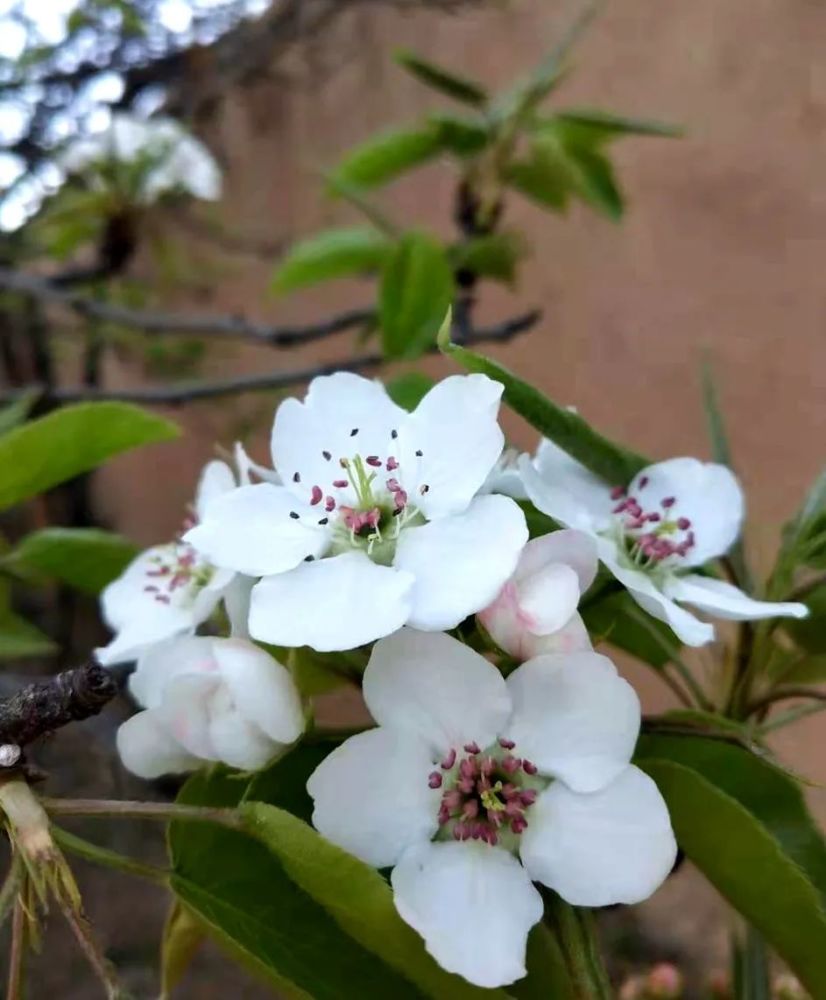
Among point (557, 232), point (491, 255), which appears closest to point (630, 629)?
point (491, 255)

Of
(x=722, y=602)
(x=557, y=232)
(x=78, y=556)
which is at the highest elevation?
(x=722, y=602)

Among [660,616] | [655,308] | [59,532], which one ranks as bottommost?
[655,308]

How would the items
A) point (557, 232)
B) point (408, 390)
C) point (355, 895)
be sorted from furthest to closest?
point (557, 232), point (408, 390), point (355, 895)

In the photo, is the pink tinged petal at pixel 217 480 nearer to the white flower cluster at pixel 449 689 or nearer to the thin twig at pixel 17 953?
the white flower cluster at pixel 449 689

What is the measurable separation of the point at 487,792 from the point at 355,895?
0.05m

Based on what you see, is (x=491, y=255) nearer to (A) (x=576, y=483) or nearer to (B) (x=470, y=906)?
(A) (x=576, y=483)

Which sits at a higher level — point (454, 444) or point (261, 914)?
point (454, 444)

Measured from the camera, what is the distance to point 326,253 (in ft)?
2.72

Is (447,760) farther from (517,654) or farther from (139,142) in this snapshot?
(139,142)

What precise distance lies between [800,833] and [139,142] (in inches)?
44.3

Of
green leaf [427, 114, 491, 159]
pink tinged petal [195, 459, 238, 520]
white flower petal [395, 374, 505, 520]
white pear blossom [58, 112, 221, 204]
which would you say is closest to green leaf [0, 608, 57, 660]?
pink tinged petal [195, 459, 238, 520]

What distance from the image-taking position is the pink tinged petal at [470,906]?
0.91 ft

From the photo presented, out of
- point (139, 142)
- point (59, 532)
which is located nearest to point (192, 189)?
point (139, 142)

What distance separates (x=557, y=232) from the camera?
1373 mm
